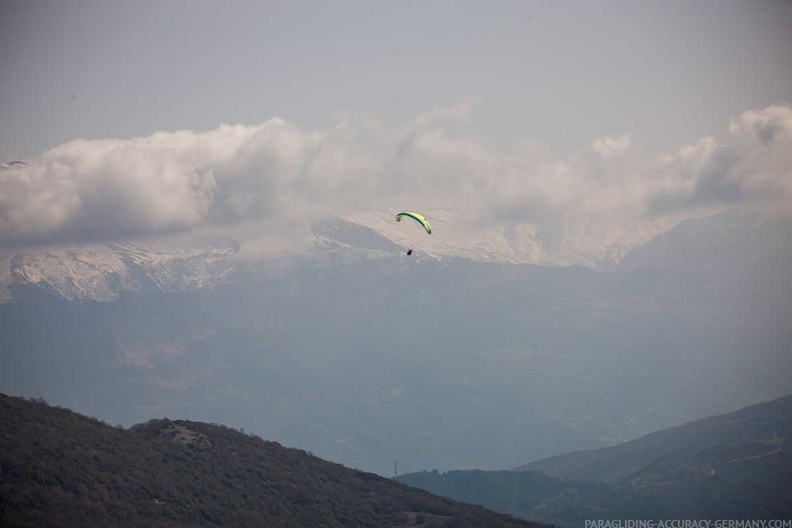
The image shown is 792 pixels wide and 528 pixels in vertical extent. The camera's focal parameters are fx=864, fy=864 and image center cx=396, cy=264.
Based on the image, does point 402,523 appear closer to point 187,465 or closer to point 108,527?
point 187,465

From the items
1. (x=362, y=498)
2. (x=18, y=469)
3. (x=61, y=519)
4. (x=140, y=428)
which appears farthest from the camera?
(x=140, y=428)

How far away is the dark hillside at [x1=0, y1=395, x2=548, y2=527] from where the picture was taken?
138m

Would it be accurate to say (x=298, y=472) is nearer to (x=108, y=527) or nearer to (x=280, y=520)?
(x=280, y=520)

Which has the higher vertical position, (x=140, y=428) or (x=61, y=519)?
(x=140, y=428)

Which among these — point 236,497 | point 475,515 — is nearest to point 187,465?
point 236,497

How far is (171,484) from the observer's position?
519ft

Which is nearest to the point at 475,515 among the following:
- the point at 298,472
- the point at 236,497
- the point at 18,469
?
the point at 298,472

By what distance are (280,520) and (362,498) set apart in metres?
25.7

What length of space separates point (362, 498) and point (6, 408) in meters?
73.3

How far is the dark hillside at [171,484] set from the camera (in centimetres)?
13750

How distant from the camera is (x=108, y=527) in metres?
132

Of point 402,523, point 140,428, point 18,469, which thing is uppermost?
point 140,428

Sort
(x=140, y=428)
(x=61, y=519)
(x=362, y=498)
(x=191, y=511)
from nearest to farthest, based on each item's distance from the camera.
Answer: (x=61, y=519) → (x=191, y=511) → (x=362, y=498) → (x=140, y=428)

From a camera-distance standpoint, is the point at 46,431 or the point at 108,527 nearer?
the point at 108,527
